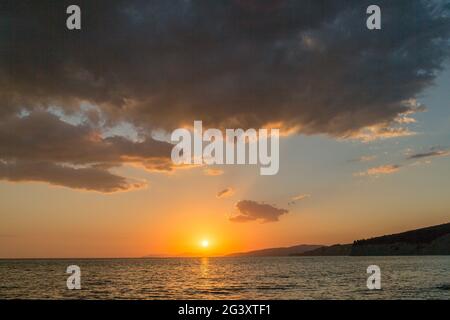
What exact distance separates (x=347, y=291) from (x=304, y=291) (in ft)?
18.4
